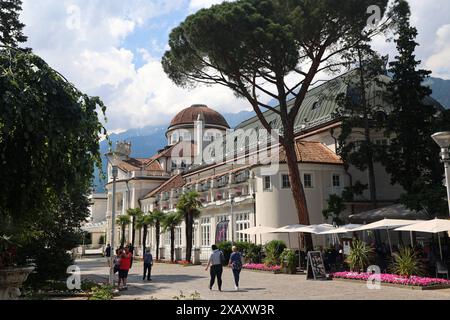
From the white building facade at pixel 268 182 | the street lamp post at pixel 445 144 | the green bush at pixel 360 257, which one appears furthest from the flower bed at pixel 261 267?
the street lamp post at pixel 445 144

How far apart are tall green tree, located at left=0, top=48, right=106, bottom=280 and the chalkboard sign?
45.1ft

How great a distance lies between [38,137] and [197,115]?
218 ft

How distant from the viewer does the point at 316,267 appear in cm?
2039

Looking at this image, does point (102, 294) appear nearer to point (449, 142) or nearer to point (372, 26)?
point (449, 142)

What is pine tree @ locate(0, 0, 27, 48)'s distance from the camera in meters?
24.9

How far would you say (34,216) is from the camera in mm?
9117

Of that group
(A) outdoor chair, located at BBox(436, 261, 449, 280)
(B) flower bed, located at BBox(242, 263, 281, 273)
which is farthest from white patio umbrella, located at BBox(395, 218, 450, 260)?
(B) flower bed, located at BBox(242, 263, 281, 273)

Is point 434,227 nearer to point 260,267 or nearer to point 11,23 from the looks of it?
point 260,267

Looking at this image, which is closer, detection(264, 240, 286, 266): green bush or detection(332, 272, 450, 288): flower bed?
detection(332, 272, 450, 288): flower bed

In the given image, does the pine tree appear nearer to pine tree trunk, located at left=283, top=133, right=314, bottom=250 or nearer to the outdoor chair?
pine tree trunk, located at left=283, top=133, right=314, bottom=250

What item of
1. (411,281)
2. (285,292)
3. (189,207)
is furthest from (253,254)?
(411,281)

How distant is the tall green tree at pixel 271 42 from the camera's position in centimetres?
2483

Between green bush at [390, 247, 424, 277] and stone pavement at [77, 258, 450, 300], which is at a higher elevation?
green bush at [390, 247, 424, 277]

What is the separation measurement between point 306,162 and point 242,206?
21.6 ft
